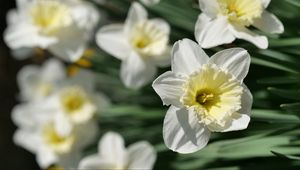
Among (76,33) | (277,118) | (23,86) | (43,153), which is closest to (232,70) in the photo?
(277,118)

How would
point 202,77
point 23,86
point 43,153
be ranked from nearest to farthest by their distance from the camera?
point 202,77, point 43,153, point 23,86

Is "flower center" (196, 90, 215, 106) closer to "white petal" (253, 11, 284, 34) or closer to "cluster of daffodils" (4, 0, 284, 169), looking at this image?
"cluster of daffodils" (4, 0, 284, 169)

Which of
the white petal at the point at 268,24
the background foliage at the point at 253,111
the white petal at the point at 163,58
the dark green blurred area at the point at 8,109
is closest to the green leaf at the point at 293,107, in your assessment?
the background foliage at the point at 253,111

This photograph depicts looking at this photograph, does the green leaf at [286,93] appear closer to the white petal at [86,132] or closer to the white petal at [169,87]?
the white petal at [169,87]

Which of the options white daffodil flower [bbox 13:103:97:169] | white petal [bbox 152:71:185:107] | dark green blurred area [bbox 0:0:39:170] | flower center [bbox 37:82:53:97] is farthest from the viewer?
dark green blurred area [bbox 0:0:39:170]

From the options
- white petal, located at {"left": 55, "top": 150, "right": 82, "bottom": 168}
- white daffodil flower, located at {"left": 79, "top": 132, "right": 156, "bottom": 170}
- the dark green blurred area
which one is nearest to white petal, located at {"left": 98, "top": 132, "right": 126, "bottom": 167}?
white daffodil flower, located at {"left": 79, "top": 132, "right": 156, "bottom": 170}

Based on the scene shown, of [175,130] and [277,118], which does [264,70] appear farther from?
[175,130]

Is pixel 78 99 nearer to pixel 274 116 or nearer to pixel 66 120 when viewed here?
pixel 66 120
